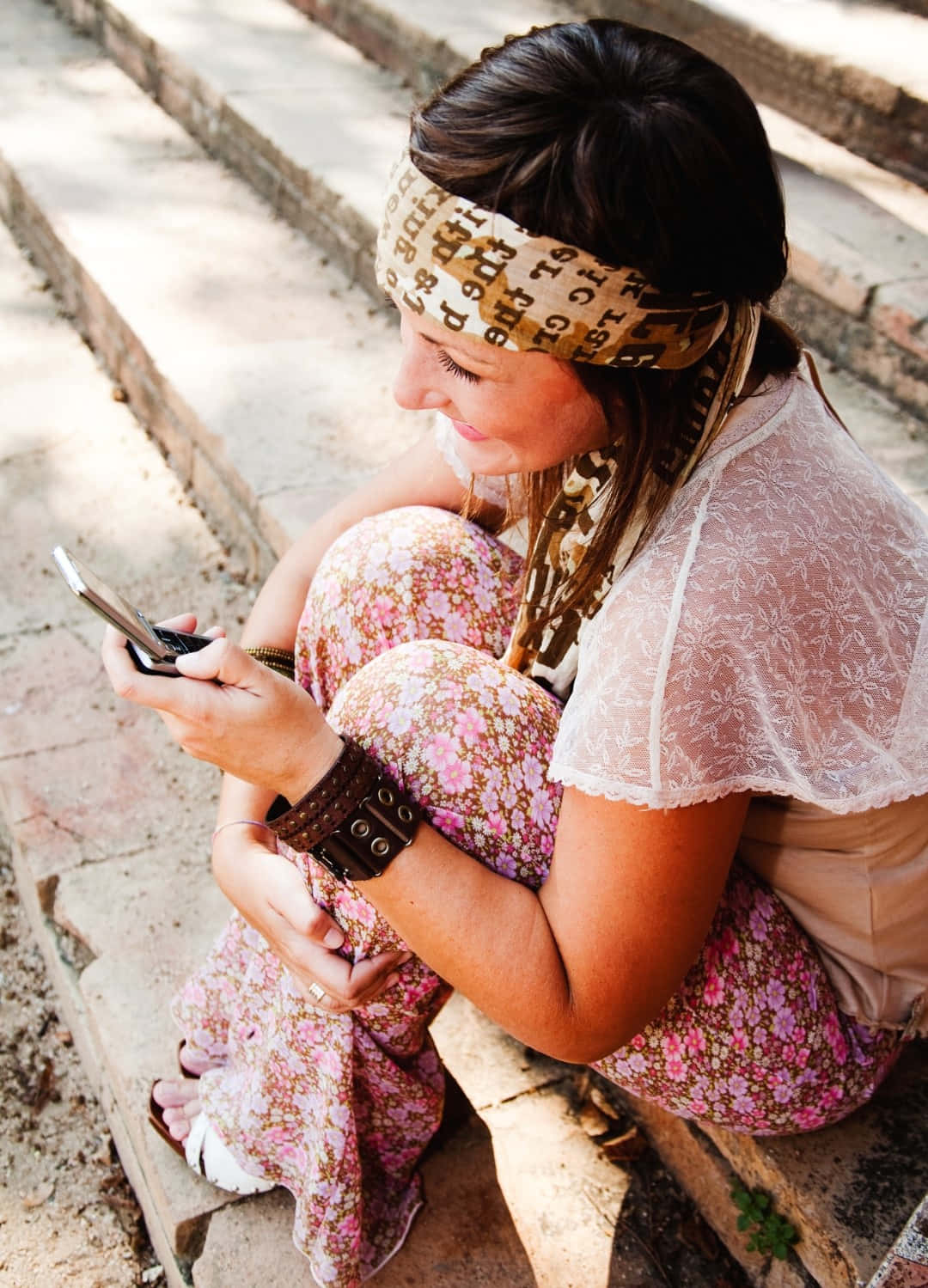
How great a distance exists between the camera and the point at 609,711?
1.25 m

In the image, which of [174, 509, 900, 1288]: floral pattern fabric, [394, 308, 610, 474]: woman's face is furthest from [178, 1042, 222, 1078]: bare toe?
[394, 308, 610, 474]: woman's face

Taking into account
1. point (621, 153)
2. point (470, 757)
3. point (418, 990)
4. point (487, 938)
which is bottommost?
point (418, 990)

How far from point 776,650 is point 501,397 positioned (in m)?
0.41

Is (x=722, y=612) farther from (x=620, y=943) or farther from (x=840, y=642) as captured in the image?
(x=620, y=943)

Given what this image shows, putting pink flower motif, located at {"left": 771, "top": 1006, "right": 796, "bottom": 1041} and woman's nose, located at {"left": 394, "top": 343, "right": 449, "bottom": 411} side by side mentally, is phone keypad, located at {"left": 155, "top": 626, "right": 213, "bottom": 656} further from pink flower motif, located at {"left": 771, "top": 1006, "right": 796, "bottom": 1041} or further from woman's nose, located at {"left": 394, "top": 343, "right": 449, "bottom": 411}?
pink flower motif, located at {"left": 771, "top": 1006, "right": 796, "bottom": 1041}

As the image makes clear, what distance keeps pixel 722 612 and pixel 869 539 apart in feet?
0.79

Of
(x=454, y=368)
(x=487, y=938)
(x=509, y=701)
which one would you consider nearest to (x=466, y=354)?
(x=454, y=368)

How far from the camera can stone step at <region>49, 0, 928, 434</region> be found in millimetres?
2914

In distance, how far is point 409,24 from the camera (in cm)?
432

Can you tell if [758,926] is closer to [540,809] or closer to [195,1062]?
[540,809]

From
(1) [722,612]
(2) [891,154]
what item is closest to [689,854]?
(1) [722,612]

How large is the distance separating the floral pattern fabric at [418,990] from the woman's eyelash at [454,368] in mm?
338

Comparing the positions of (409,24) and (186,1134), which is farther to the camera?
(409,24)

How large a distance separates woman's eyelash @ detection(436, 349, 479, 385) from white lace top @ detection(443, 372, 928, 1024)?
0.26m
